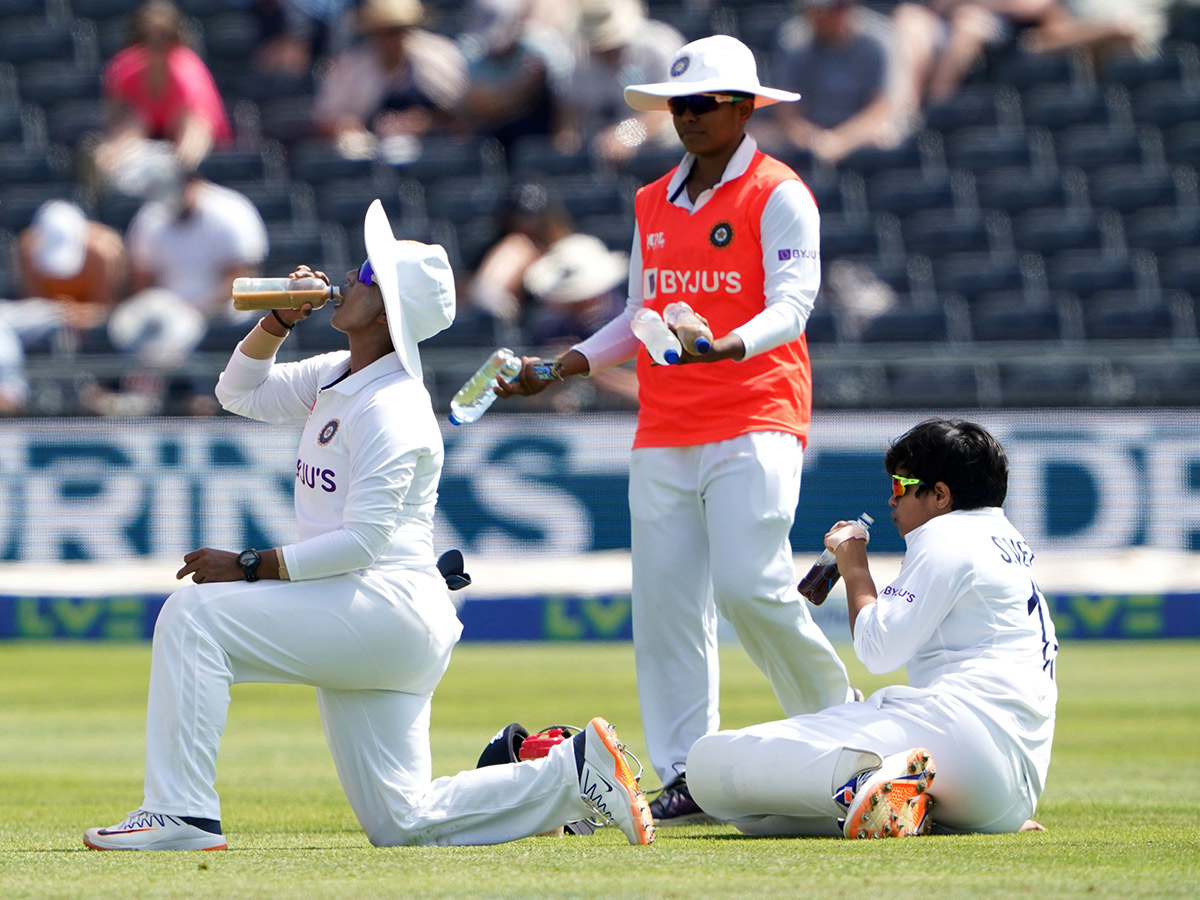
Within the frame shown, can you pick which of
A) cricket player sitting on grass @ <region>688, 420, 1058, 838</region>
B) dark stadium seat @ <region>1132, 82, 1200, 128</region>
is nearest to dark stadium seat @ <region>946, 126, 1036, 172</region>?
dark stadium seat @ <region>1132, 82, 1200, 128</region>

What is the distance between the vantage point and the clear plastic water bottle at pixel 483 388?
19.5ft

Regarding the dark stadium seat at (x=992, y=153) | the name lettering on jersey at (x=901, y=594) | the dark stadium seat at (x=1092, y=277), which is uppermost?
the dark stadium seat at (x=992, y=153)

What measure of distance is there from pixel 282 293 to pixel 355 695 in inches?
44.5

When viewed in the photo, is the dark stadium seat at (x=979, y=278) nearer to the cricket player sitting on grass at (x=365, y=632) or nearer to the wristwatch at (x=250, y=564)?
the cricket player sitting on grass at (x=365, y=632)

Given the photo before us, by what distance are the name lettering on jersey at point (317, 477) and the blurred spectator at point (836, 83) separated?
1082 centimetres

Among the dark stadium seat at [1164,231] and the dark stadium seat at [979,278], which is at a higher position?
the dark stadium seat at [1164,231]

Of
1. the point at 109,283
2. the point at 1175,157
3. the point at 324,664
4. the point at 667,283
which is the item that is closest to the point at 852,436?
the point at 1175,157

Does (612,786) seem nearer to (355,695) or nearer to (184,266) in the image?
(355,695)

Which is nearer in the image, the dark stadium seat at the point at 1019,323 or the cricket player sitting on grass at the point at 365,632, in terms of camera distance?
the cricket player sitting on grass at the point at 365,632

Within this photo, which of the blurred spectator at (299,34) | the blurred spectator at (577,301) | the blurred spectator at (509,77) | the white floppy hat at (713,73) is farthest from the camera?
the blurred spectator at (299,34)

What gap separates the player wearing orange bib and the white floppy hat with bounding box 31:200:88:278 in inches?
379

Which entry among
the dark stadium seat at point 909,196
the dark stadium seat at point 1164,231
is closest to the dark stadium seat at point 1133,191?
the dark stadium seat at point 1164,231

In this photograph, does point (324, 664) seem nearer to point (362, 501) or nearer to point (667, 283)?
point (362, 501)

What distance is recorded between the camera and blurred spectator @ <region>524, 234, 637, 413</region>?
1330 cm
